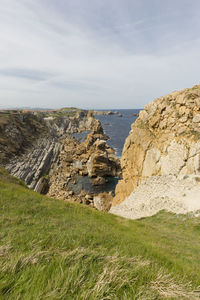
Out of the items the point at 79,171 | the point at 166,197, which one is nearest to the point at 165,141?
the point at 166,197

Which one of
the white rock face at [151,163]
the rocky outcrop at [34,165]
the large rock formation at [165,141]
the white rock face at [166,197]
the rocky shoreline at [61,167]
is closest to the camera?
the white rock face at [166,197]

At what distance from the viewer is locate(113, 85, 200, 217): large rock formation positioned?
23.3 m

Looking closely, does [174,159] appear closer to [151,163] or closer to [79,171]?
[151,163]

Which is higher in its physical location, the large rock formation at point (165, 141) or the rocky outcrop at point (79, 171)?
the large rock formation at point (165, 141)

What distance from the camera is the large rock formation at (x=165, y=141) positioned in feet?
76.4

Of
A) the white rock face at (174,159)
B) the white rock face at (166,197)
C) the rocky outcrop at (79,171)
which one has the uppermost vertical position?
the white rock face at (174,159)

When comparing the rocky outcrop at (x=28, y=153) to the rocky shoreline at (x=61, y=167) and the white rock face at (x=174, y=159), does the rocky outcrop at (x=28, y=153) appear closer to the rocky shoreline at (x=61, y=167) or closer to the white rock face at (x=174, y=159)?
the rocky shoreline at (x=61, y=167)

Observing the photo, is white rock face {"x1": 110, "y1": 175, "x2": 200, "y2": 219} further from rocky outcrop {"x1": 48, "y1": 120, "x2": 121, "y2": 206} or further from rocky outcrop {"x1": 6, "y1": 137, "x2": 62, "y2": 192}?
rocky outcrop {"x1": 6, "y1": 137, "x2": 62, "y2": 192}

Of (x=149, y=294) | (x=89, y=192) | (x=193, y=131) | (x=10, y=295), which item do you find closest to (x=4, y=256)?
(x=10, y=295)

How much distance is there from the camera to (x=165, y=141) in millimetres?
26875

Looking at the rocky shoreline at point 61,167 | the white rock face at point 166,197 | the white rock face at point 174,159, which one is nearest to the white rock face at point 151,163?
the white rock face at point 174,159

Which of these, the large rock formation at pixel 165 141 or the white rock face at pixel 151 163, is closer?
the large rock formation at pixel 165 141

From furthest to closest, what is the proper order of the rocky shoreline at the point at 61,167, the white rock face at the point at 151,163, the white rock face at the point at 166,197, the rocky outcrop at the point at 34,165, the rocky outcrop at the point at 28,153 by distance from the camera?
the rocky outcrop at the point at 28,153 < the rocky outcrop at the point at 34,165 < the rocky shoreline at the point at 61,167 < the white rock face at the point at 151,163 < the white rock face at the point at 166,197

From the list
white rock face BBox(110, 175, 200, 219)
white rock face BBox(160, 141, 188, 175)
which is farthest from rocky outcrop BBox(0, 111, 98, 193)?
white rock face BBox(160, 141, 188, 175)
